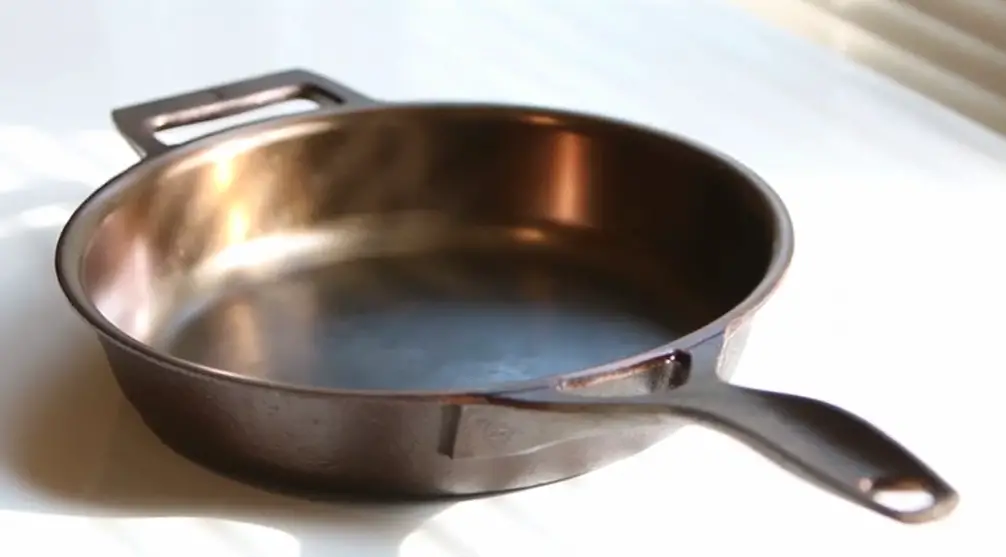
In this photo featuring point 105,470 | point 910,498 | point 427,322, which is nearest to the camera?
point 910,498

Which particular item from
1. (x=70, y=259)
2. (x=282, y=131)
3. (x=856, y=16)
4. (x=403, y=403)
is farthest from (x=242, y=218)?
(x=856, y=16)

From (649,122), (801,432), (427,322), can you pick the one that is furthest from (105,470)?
(649,122)

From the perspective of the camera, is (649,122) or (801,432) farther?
(649,122)

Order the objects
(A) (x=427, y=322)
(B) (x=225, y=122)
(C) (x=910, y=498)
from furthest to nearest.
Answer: (B) (x=225, y=122), (A) (x=427, y=322), (C) (x=910, y=498)

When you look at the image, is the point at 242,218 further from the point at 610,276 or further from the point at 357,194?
the point at 610,276

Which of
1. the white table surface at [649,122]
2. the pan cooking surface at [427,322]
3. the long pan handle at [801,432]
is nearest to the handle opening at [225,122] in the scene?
the white table surface at [649,122]

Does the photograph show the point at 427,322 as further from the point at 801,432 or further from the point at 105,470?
A: the point at 801,432

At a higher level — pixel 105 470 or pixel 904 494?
pixel 904 494

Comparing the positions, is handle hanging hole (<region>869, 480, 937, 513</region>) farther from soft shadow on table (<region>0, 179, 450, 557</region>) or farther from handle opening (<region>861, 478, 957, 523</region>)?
soft shadow on table (<region>0, 179, 450, 557</region>)
